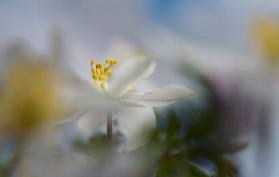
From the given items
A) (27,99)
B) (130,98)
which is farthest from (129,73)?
(27,99)

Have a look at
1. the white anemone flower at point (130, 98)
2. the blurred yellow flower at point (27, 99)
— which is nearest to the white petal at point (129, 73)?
the white anemone flower at point (130, 98)

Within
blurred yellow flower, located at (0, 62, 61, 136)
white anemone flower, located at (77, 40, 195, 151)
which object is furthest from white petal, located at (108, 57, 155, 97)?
blurred yellow flower, located at (0, 62, 61, 136)

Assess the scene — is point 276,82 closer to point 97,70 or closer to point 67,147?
point 67,147

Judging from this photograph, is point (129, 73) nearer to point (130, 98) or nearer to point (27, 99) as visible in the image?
point (130, 98)

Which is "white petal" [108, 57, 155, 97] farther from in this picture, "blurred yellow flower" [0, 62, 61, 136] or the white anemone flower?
"blurred yellow flower" [0, 62, 61, 136]

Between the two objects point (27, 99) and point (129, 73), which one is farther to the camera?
point (129, 73)

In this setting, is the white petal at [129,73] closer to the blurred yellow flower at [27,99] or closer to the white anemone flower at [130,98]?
the white anemone flower at [130,98]
